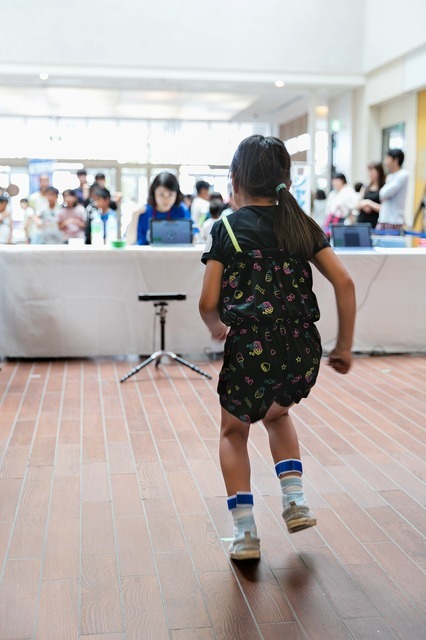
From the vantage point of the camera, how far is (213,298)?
2.43 meters

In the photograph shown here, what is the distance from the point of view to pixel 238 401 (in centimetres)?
248

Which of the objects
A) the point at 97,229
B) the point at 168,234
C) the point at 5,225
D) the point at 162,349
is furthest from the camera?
the point at 5,225

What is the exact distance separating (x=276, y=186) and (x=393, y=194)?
5901 mm

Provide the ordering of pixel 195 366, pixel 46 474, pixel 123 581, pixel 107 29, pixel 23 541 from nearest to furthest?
pixel 123 581 → pixel 23 541 → pixel 46 474 → pixel 195 366 → pixel 107 29

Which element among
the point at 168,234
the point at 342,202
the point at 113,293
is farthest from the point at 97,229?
the point at 342,202

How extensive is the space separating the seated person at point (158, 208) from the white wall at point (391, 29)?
18.5 feet

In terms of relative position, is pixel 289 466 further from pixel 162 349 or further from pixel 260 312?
pixel 162 349

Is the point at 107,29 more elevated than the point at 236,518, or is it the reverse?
the point at 107,29

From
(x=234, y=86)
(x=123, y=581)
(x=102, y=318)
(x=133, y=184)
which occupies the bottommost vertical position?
(x=123, y=581)

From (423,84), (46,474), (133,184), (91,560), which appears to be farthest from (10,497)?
(133,184)

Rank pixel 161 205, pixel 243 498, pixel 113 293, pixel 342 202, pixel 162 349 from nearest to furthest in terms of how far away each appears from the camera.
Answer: pixel 243 498, pixel 162 349, pixel 113 293, pixel 161 205, pixel 342 202

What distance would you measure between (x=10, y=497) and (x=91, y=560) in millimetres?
694

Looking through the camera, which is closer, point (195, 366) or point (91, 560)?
point (91, 560)

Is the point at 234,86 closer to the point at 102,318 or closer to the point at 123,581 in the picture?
the point at 102,318
